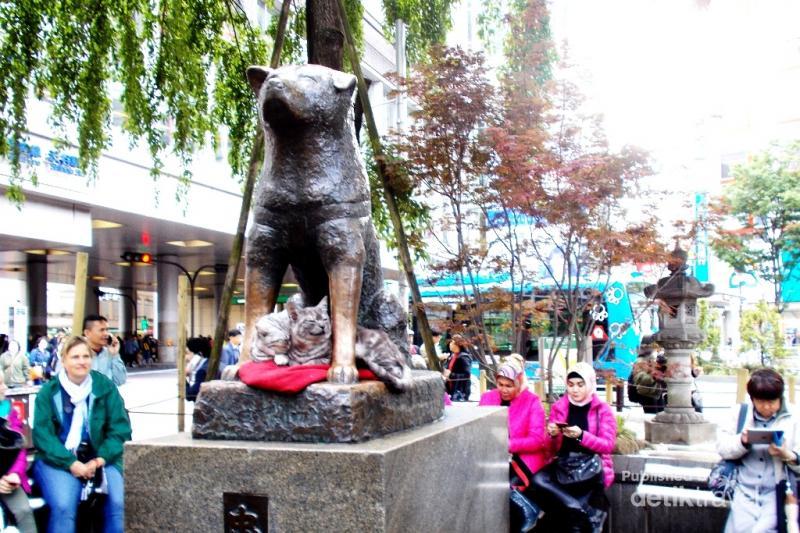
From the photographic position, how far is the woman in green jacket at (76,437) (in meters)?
4.20

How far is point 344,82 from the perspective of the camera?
11.3 ft

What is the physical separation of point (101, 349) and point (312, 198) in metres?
3.86

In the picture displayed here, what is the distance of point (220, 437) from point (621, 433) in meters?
5.72

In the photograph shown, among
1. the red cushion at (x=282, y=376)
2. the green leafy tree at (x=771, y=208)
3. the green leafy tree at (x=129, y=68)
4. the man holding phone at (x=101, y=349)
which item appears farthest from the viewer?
the green leafy tree at (x=771, y=208)

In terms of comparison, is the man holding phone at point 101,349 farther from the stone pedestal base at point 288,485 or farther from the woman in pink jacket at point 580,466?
the woman in pink jacket at point 580,466

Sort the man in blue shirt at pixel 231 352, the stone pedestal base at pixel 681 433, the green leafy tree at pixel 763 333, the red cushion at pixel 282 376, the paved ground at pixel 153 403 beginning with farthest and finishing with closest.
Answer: the green leafy tree at pixel 763 333 < the stone pedestal base at pixel 681 433 < the man in blue shirt at pixel 231 352 < the paved ground at pixel 153 403 < the red cushion at pixel 282 376

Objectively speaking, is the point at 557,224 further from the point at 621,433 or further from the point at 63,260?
the point at 63,260

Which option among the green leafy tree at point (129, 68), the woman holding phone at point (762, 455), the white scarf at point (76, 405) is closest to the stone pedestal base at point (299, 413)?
the white scarf at point (76, 405)

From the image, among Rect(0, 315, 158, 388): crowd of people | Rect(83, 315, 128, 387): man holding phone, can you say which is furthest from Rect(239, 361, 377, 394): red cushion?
Rect(83, 315, 128, 387): man holding phone

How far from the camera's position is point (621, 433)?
805 cm

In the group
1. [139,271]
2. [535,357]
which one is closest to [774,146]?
[535,357]

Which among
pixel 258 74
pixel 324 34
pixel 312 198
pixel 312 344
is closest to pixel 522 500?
pixel 312 344

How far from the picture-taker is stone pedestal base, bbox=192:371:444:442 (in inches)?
122

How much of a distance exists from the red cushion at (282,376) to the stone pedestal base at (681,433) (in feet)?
30.0
